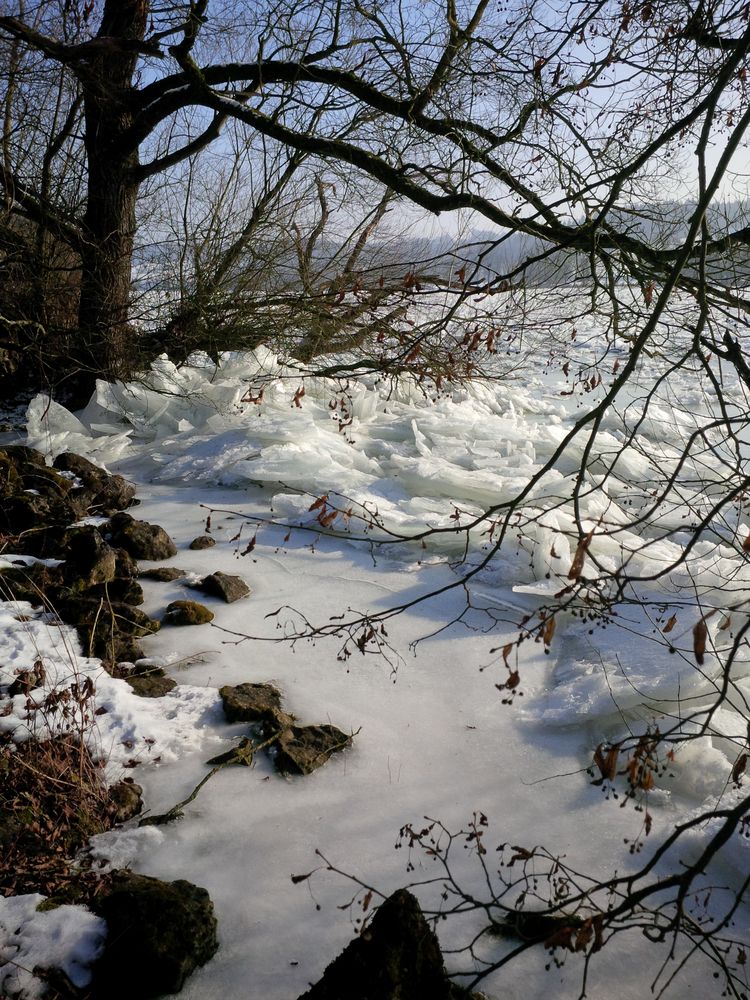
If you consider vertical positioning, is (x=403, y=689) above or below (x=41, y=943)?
above

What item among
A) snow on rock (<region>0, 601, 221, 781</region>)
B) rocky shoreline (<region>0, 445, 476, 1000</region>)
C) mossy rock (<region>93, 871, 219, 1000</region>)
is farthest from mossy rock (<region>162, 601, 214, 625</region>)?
mossy rock (<region>93, 871, 219, 1000</region>)

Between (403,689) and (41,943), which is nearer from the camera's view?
(41,943)

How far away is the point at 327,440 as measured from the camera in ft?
20.2

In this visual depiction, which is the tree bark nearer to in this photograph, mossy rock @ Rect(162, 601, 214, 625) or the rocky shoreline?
the rocky shoreline

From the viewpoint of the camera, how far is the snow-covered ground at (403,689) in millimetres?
2211

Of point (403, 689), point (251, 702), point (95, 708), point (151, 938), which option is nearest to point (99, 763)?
point (95, 708)

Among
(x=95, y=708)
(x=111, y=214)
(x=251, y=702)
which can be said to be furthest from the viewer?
(x=111, y=214)

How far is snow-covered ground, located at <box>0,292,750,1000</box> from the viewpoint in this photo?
221 centimetres

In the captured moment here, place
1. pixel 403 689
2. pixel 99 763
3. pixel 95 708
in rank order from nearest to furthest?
pixel 99 763 < pixel 95 708 < pixel 403 689

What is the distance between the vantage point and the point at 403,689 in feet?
11.4

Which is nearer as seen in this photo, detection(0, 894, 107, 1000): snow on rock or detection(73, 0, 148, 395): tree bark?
detection(0, 894, 107, 1000): snow on rock

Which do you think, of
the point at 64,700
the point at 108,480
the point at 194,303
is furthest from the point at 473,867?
the point at 194,303

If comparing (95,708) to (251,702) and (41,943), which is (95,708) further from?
(41,943)

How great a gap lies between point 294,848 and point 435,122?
466 centimetres
